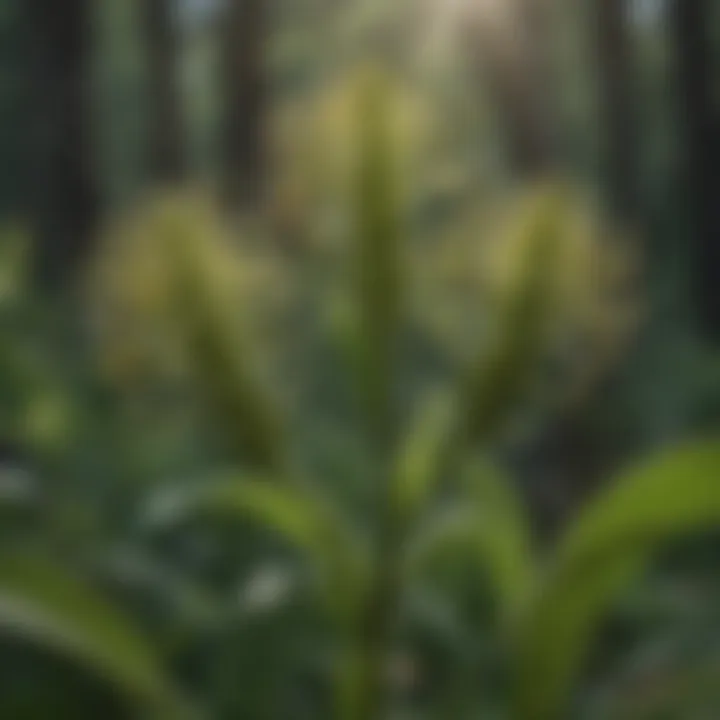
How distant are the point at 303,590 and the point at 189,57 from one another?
392 millimetres

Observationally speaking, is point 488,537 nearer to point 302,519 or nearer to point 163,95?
point 302,519

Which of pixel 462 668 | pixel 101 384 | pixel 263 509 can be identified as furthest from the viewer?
pixel 101 384

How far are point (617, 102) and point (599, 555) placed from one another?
42 cm

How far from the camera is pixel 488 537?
0.67 m

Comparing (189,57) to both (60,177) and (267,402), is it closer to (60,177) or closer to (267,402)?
(60,177)

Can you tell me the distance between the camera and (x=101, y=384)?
82cm

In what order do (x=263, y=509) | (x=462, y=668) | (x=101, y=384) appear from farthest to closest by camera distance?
1. (x=101, y=384)
2. (x=462, y=668)
3. (x=263, y=509)

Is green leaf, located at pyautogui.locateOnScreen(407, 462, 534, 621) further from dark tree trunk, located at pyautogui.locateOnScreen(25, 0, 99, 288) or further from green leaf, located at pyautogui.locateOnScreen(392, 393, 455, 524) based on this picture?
dark tree trunk, located at pyautogui.locateOnScreen(25, 0, 99, 288)

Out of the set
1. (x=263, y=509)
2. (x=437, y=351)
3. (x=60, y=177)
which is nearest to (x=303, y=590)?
(x=263, y=509)

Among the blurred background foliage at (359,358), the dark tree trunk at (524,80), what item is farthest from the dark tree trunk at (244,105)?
the dark tree trunk at (524,80)

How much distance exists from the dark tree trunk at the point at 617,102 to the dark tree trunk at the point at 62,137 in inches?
12.9

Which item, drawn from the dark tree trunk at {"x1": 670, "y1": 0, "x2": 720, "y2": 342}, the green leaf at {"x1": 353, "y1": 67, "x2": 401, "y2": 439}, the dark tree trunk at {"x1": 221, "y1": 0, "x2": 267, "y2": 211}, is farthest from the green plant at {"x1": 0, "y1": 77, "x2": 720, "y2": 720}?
the dark tree trunk at {"x1": 670, "y1": 0, "x2": 720, "y2": 342}

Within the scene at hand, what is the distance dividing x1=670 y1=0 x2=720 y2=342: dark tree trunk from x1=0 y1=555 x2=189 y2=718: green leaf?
20.7 inches

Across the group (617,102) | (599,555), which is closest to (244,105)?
(617,102)
